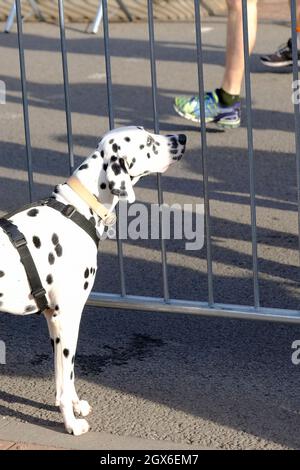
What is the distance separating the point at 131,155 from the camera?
4246 millimetres

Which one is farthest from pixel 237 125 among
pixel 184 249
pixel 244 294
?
pixel 244 294

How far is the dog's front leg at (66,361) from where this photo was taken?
13.7ft

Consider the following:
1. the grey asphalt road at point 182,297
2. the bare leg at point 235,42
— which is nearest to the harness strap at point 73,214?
the grey asphalt road at point 182,297

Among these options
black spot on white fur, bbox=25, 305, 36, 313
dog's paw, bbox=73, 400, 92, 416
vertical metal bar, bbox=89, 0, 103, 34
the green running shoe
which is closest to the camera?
black spot on white fur, bbox=25, 305, 36, 313

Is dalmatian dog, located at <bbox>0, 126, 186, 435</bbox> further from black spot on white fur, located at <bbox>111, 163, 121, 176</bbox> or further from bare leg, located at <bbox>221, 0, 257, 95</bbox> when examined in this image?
bare leg, located at <bbox>221, 0, 257, 95</bbox>

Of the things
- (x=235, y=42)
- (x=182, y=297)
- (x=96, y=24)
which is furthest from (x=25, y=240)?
(x=96, y=24)

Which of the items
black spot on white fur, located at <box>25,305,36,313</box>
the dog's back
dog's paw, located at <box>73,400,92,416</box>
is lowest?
dog's paw, located at <box>73,400,92,416</box>

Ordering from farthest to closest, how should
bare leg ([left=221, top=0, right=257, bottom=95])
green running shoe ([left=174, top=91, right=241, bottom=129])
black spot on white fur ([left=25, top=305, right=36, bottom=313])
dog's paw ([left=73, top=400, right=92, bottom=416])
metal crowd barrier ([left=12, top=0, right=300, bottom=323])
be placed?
green running shoe ([left=174, top=91, right=241, bottom=129])
bare leg ([left=221, top=0, right=257, bottom=95])
metal crowd barrier ([left=12, top=0, right=300, bottom=323])
dog's paw ([left=73, top=400, right=92, bottom=416])
black spot on white fur ([left=25, top=305, right=36, bottom=313])

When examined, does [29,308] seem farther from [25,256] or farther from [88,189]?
[88,189]

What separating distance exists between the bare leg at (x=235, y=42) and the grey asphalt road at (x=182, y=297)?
0.47 m

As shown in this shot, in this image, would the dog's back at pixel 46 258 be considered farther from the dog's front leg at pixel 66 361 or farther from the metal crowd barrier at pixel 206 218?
the metal crowd barrier at pixel 206 218

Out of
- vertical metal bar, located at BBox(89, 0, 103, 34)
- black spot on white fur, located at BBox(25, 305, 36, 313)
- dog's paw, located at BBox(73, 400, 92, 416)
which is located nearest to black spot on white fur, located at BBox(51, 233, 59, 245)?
black spot on white fur, located at BBox(25, 305, 36, 313)

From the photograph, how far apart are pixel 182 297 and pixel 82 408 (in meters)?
1.29

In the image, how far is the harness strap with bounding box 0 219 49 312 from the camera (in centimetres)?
402
